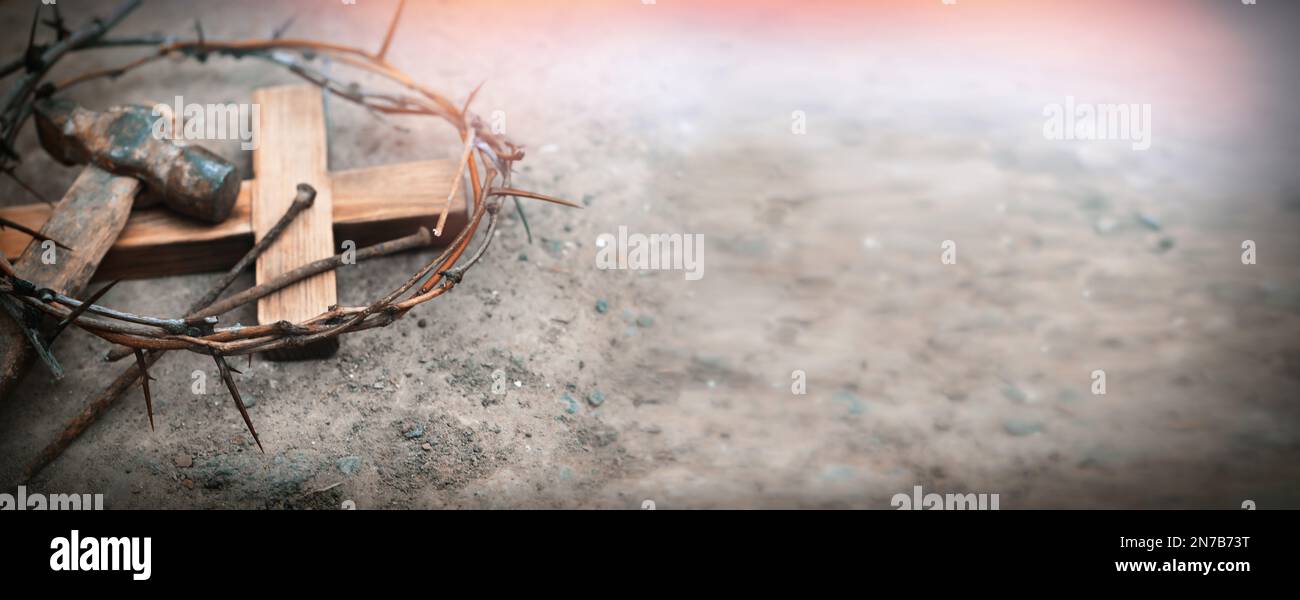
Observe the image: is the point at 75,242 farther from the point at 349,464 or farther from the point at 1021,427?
the point at 1021,427

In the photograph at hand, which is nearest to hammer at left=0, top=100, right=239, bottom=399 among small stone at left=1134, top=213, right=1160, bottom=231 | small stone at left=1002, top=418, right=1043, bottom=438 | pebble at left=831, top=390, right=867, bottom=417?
pebble at left=831, top=390, right=867, bottom=417

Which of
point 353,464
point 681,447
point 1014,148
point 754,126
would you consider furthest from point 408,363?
point 1014,148

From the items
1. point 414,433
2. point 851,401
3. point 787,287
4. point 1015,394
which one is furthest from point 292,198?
point 1015,394

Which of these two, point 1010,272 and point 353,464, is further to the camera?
point 1010,272

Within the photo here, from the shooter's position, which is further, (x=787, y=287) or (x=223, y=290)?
(x=787, y=287)

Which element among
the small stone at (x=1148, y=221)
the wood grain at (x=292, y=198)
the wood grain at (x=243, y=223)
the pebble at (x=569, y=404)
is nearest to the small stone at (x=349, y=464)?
the wood grain at (x=292, y=198)

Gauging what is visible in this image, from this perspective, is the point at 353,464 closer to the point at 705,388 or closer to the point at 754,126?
the point at 705,388
